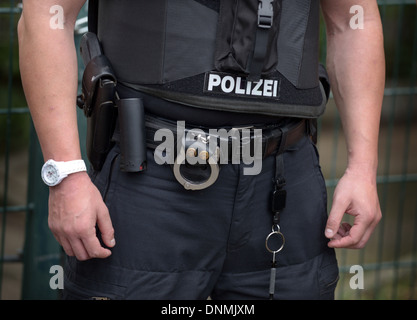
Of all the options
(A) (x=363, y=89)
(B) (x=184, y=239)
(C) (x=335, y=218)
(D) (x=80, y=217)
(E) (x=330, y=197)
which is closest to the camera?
(D) (x=80, y=217)

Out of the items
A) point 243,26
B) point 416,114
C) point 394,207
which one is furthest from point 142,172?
point 416,114

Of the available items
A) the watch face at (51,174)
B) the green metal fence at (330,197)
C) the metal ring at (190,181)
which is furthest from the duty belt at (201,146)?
the green metal fence at (330,197)

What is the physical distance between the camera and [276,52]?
5.76 feet

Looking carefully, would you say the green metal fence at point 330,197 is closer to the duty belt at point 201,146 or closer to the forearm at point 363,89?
the forearm at point 363,89

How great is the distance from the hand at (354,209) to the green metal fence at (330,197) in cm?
34

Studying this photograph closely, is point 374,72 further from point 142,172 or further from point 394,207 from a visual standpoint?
point 394,207

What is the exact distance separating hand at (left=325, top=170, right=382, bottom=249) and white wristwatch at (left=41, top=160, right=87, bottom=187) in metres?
0.66

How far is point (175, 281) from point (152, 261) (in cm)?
7

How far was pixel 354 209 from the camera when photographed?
6.25 ft

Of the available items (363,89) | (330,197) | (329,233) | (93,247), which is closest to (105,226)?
(93,247)

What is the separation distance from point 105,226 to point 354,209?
65 centimetres

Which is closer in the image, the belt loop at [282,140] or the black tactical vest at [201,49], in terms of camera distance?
the black tactical vest at [201,49]

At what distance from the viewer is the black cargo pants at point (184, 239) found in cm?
173

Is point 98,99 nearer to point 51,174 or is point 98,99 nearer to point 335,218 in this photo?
point 51,174
